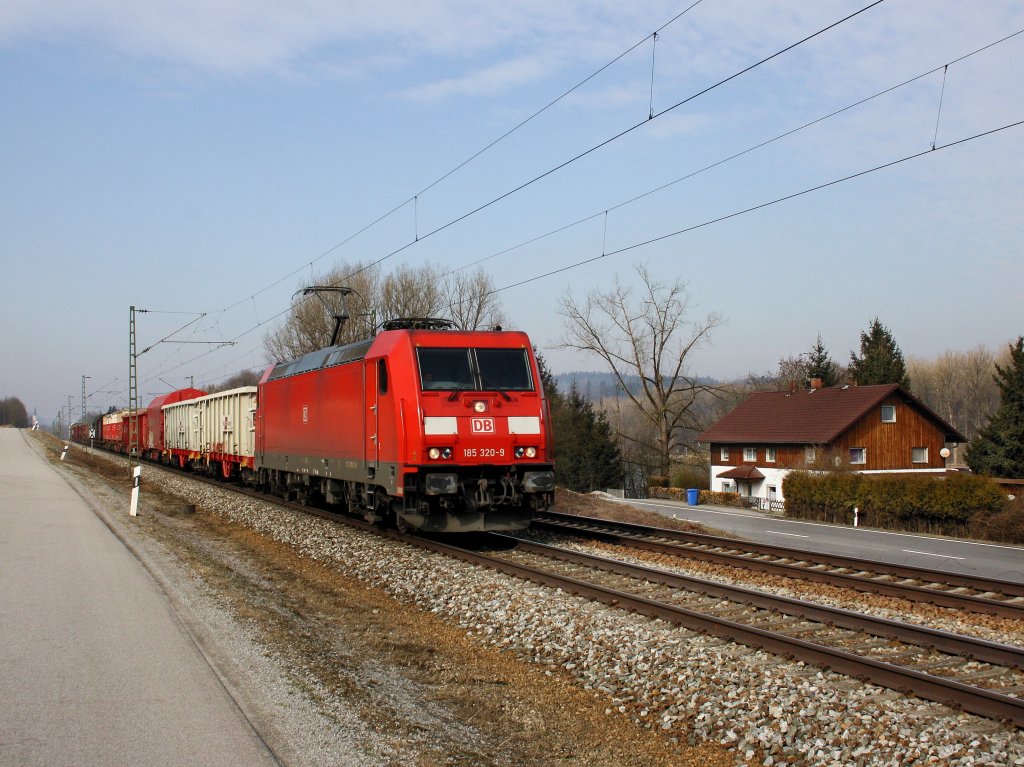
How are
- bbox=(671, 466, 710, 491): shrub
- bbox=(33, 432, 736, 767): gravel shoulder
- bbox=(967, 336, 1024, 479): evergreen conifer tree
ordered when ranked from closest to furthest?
bbox=(33, 432, 736, 767): gravel shoulder < bbox=(967, 336, 1024, 479): evergreen conifer tree < bbox=(671, 466, 710, 491): shrub

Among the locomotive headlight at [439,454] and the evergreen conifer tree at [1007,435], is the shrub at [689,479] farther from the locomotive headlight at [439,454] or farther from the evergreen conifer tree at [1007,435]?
the locomotive headlight at [439,454]

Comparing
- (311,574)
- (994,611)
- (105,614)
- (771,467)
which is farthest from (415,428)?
(771,467)

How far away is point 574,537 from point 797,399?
38154 mm

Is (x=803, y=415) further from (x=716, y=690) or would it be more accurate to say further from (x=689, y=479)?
(x=716, y=690)

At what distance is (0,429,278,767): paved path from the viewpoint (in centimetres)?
515

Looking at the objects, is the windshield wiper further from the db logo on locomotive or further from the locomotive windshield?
the db logo on locomotive

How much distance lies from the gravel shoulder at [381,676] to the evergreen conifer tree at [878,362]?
5529 centimetres

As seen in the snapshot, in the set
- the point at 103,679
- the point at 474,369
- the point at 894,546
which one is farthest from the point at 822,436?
the point at 103,679

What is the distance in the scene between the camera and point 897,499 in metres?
27.8

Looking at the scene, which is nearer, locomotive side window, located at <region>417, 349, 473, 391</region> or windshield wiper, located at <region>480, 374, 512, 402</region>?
locomotive side window, located at <region>417, 349, 473, 391</region>

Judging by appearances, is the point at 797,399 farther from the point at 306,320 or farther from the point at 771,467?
the point at 306,320

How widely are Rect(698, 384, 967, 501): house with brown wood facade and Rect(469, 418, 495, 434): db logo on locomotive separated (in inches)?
1329

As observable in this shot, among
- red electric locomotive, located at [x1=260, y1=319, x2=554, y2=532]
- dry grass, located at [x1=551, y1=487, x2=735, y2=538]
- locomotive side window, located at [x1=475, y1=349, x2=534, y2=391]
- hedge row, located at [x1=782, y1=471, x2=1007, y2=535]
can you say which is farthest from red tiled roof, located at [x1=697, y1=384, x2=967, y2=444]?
red electric locomotive, located at [x1=260, y1=319, x2=554, y2=532]

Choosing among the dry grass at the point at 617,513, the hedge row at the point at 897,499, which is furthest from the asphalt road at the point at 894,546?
the hedge row at the point at 897,499
